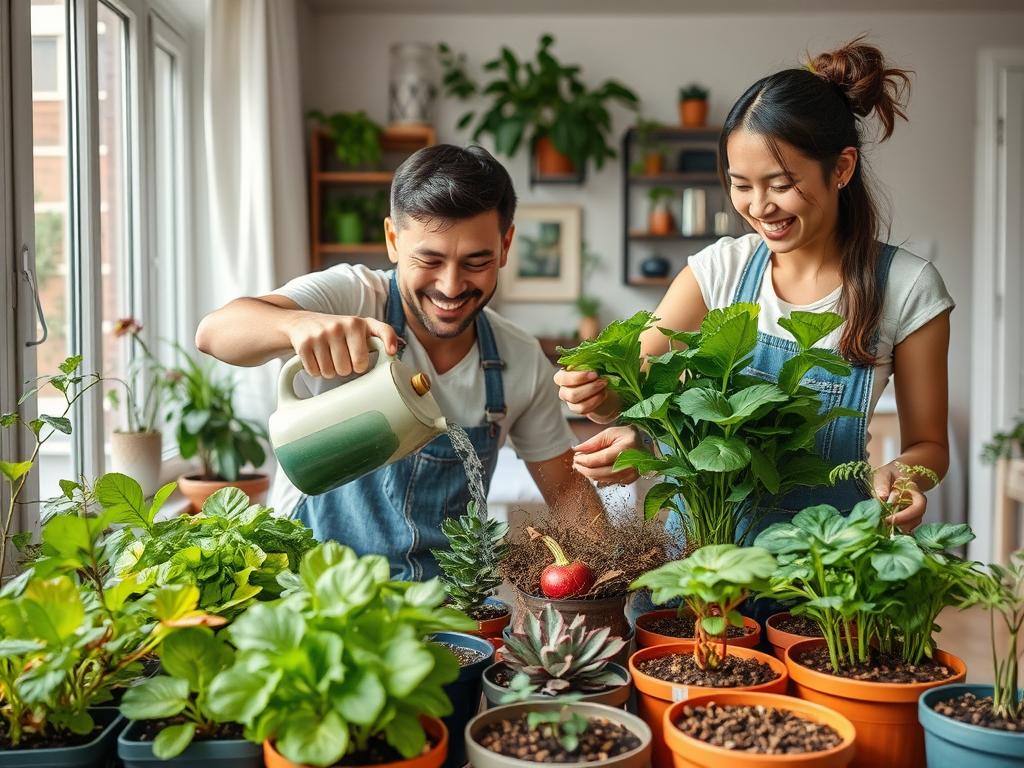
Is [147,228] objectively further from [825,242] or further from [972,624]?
[972,624]

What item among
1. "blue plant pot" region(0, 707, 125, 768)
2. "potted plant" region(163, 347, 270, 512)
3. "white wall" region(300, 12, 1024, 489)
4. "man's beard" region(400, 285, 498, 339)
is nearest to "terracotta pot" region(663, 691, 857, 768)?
"blue plant pot" region(0, 707, 125, 768)

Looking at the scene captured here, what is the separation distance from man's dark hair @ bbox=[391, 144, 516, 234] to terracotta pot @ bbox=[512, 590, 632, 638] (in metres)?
0.61

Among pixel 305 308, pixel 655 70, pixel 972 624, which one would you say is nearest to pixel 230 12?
pixel 655 70

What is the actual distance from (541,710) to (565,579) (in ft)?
0.84

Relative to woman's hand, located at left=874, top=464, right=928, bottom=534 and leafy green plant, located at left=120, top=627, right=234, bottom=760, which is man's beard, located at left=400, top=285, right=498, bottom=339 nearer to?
woman's hand, located at left=874, top=464, right=928, bottom=534

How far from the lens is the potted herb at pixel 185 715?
2.65 feet

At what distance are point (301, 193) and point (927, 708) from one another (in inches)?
153

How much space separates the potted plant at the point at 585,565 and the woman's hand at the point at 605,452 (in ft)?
0.24

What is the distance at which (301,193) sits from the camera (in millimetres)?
4348

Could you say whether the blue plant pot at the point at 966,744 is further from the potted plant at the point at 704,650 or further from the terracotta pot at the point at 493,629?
the terracotta pot at the point at 493,629

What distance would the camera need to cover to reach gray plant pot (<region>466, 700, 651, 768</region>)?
79 centimetres

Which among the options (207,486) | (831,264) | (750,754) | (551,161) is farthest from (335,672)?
(551,161)

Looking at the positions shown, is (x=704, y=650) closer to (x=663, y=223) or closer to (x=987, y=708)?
(x=987, y=708)

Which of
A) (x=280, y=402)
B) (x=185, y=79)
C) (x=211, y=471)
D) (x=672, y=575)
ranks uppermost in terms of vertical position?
(x=185, y=79)
